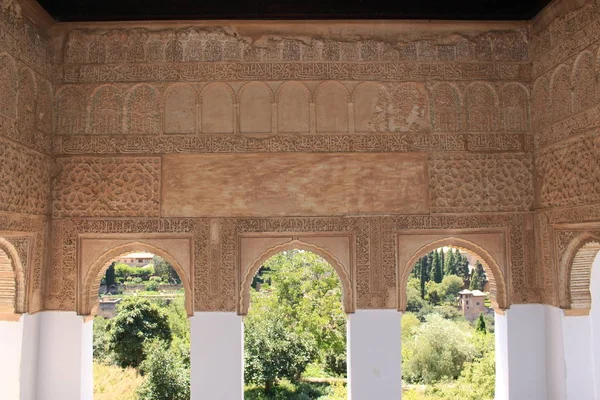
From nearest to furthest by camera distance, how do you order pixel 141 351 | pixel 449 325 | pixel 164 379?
pixel 164 379
pixel 141 351
pixel 449 325

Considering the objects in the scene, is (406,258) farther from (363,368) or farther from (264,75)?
(264,75)

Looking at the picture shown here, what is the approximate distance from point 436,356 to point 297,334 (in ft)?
14.0

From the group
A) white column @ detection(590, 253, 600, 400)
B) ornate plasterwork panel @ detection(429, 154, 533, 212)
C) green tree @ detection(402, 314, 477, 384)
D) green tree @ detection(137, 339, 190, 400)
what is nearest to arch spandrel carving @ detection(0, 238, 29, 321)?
ornate plasterwork panel @ detection(429, 154, 533, 212)

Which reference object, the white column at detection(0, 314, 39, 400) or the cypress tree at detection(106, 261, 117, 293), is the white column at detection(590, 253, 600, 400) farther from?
the cypress tree at detection(106, 261, 117, 293)

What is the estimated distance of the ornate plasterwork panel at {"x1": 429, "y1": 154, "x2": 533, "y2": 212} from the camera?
16.9 feet

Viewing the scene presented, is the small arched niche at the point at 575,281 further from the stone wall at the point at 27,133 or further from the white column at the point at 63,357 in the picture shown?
the stone wall at the point at 27,133

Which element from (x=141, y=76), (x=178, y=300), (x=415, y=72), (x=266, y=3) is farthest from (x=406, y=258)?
(x=178, y=300)

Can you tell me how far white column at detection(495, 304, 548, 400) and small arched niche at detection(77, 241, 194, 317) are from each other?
3469mm

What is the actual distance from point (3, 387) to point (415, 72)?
5.48m

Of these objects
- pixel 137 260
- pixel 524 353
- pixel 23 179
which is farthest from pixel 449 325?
pixel 137 260

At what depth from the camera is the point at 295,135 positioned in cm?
521

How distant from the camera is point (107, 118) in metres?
5.23

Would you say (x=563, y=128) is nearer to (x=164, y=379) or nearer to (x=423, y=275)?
(x=164, y=379)

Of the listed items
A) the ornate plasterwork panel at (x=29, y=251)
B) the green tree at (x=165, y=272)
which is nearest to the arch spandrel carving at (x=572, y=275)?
the ornate plasterwork panel at (x=29, y=251)
